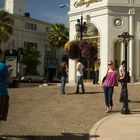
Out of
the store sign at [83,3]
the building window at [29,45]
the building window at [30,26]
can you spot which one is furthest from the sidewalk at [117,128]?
the building window at [30,26]

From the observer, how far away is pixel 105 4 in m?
30.5

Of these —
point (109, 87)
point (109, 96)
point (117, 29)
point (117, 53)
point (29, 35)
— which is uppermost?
point (29, 35)

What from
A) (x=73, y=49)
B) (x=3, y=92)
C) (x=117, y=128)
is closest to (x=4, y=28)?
(x=73, y=49)

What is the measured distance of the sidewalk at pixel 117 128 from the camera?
967cm

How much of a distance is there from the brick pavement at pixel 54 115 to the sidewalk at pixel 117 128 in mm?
267

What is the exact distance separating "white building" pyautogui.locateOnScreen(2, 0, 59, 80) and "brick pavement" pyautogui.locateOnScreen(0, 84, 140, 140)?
1724 inches

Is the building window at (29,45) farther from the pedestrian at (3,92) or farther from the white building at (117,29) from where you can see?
the pedestrian at (3,92)

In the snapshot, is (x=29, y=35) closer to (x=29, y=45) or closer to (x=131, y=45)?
(x=29, y=45)

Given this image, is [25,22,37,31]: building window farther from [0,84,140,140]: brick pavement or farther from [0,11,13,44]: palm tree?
[0,84,140,140]: brick pavement

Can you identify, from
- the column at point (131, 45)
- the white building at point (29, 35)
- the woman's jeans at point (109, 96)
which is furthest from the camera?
the white building at point (29, 35)

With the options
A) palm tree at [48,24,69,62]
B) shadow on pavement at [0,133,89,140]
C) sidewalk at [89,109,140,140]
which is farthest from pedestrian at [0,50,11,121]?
palm tree at [48,24,69,62]

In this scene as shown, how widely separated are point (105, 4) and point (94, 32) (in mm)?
2478

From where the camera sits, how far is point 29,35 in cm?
6500

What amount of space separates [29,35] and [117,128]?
55.1 meters
